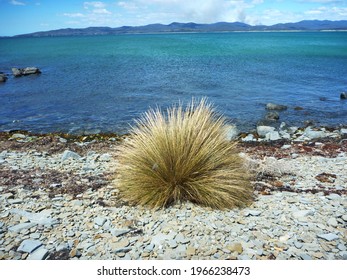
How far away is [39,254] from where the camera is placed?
4.00m

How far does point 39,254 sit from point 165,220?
181 centimetres

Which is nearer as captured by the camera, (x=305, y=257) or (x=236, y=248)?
(x=305, y=257)

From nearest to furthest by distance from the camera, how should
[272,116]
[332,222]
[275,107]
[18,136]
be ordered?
[332,222]
[18,136]
[272,116]
[275,107]

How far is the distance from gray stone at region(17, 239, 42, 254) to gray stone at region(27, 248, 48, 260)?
0.08 meters

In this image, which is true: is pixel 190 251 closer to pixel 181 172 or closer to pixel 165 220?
pixel 165 220

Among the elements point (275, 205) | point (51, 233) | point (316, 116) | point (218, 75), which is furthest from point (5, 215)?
point (218, 75)

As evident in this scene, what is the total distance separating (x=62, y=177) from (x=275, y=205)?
4553 mm

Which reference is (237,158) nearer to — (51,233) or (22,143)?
(51,233)

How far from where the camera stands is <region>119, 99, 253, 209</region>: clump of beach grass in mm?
5293

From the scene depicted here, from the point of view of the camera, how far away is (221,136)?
613cm

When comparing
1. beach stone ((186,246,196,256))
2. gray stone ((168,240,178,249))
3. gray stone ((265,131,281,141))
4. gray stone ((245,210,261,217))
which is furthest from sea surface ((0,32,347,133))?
beach stone ((186,246,196,256))

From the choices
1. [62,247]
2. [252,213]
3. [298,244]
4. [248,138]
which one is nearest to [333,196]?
[252,213]

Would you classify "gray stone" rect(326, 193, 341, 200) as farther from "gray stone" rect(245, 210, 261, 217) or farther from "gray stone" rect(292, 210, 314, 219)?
"gray stone" rect(245, 210, 261, 217)

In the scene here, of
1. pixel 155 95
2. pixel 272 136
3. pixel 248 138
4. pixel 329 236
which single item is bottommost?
pixel 248 138
